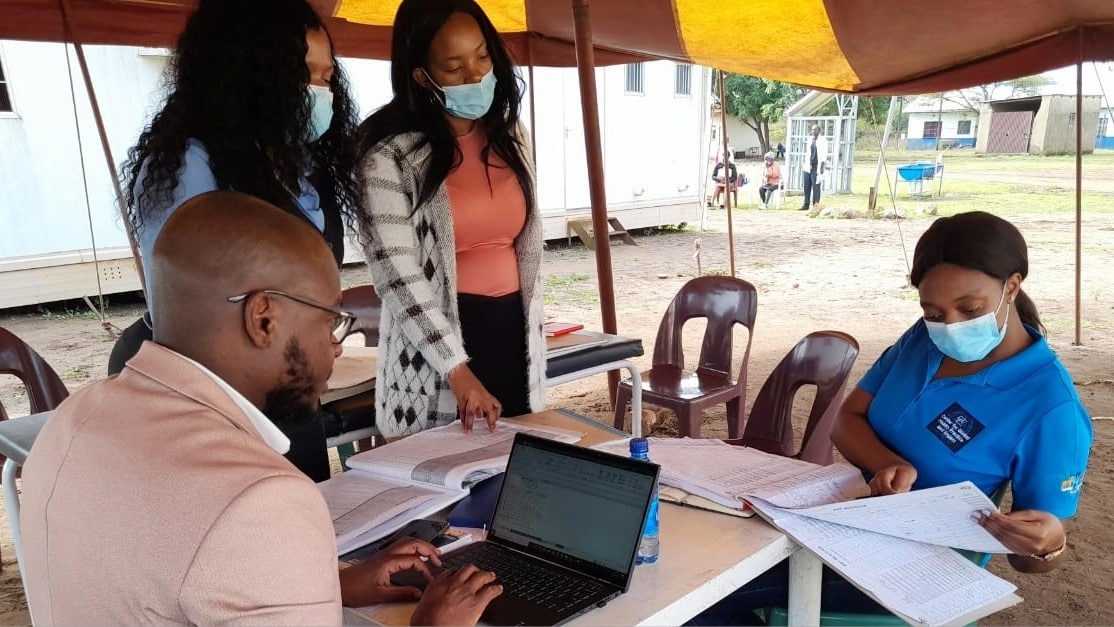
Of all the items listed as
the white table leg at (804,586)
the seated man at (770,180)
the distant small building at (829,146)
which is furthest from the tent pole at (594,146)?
the distant small building at (829,146)

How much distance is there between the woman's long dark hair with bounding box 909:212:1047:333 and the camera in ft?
5.19

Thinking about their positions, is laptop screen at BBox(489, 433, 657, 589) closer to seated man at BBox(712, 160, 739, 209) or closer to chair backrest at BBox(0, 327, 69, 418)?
chair backrest at BBox(0, 327, 69, 418)

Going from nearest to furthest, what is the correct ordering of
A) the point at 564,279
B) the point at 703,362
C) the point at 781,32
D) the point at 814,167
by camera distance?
the point at 703,362, the point at 781,32, the point at 564,279, the point at 814,167

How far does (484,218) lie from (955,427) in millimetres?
1166

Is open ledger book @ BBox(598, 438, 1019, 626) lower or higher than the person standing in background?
lower

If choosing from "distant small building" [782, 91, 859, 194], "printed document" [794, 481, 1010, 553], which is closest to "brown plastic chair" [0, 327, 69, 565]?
"printed document" [794, 481, 1010, 553]

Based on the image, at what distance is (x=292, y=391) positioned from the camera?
0.97 meters

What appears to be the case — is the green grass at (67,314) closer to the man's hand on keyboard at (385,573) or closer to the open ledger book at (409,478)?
the open ledger book at (409,478)

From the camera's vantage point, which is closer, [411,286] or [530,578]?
[530,578]

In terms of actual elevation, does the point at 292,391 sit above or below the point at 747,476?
above

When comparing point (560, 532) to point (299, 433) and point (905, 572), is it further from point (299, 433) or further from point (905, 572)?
point (299, 433)

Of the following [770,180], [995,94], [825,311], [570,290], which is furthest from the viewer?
[995,94]

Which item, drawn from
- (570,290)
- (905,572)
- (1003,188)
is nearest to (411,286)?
(905,572)

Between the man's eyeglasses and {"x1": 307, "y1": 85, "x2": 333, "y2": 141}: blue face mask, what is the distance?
2.93 feet
